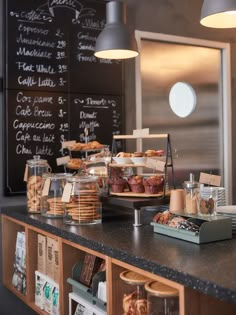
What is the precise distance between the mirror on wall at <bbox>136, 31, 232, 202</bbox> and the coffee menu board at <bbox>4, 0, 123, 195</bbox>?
0.98 feet

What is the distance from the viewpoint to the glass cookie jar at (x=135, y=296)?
5.11ft

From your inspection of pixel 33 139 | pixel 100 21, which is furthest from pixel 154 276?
pixel 100 21

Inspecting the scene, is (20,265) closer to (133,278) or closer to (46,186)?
(46,186)

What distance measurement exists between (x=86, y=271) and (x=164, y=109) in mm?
1917

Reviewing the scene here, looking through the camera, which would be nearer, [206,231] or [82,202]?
[206,231]

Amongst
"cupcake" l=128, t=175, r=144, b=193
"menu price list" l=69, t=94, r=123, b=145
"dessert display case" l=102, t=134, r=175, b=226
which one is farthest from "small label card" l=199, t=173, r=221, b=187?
"menu price list" l=69, t=94, r=123, b=145

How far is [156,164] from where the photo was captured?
6.89 ft

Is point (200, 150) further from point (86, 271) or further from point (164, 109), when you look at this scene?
point (86, 271)

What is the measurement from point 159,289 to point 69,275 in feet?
2.18

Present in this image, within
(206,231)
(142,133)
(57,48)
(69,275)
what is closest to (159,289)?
(206,231)

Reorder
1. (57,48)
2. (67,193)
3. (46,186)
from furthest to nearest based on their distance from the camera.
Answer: (57,48)
(46,186)
(67,193)

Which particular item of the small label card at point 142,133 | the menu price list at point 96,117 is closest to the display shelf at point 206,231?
the small label card at point 142,133

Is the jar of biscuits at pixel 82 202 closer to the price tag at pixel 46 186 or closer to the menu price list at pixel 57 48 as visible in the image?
the price tag at pixel 46 186

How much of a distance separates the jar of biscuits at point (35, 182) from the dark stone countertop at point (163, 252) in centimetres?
31
